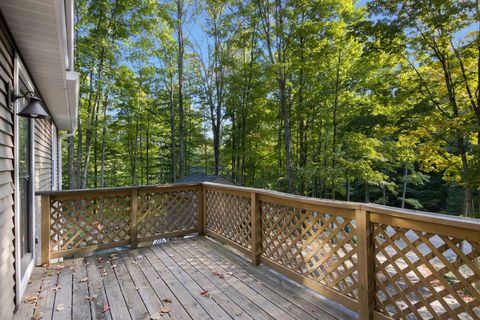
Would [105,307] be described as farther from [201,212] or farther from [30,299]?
[201,212]

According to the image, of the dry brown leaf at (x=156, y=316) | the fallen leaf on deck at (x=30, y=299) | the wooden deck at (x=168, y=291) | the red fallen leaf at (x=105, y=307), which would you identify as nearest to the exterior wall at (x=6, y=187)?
the fallen leaf on deck at (x=30, y=299)

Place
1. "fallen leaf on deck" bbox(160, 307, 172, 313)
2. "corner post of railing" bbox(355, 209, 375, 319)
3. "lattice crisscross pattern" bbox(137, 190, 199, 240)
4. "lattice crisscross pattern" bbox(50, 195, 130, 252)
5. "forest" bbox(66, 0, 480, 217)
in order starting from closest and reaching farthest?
"corner post of railing" bbox(355, 209, 375, 319) → "fallen leaf on deck" bbox(160, 307, 172, 313) → "lattice crisscross pattern" bbox(50, 195, 130, 252) → "lattice crisscross pattern" bbox(137, 190, 199, 240) → "forest" bbox(66, 0, 480, 217)

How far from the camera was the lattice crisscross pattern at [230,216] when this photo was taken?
3.70 meters

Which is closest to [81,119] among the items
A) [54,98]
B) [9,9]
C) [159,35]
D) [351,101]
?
[159,35]

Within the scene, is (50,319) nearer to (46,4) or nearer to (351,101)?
(46,4)

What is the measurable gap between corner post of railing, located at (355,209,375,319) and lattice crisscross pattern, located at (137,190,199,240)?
3045mm

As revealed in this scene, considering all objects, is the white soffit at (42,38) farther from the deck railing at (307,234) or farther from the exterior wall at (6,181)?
the deck railing at (307,234)

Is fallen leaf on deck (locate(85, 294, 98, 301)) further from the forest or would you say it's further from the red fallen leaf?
the forest

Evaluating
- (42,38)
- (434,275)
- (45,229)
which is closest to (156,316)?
(434,275)

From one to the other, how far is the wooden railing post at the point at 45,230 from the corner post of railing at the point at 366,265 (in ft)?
12.2

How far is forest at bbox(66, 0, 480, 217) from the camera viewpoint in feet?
18.5

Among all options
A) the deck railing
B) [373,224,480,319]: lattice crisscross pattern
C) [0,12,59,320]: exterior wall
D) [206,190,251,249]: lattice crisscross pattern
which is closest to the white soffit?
[0,12,59,320]: exterior wall

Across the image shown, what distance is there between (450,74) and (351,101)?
3.55m

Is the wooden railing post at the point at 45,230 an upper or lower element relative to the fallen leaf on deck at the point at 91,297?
upper
